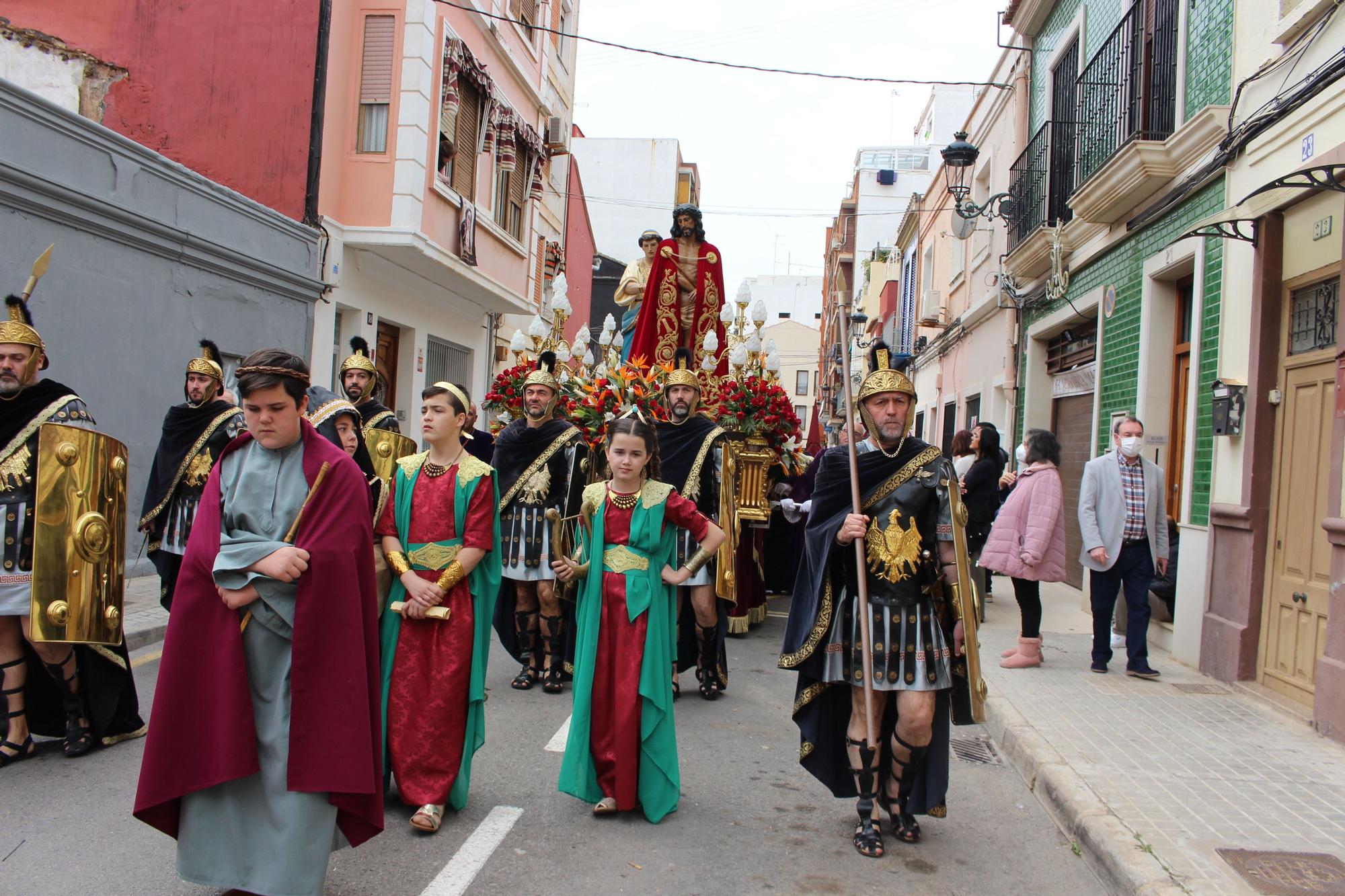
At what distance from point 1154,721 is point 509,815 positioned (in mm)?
4092

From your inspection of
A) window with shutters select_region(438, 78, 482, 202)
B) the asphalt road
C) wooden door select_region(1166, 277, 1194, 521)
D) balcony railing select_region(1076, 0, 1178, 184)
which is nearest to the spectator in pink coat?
wooden door select_region(1166, 277, 1194, 521)

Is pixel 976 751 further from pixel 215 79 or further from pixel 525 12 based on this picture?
pixel 525 12

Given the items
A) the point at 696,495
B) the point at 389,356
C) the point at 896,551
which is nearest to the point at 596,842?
the point at 896,551

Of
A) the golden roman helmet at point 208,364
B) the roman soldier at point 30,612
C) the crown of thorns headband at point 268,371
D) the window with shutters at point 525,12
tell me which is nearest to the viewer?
the crown of thorns headband at point 268,371

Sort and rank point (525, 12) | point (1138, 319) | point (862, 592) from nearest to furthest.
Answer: point (862, 592), point (1138, 319), point (525, 12)

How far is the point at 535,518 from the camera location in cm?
698

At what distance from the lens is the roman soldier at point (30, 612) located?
4707 mm

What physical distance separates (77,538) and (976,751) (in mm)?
4959

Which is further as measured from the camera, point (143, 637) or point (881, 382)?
point (143, 637)

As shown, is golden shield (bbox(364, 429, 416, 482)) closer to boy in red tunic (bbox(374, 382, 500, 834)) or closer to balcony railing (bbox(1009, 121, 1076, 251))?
boy in red tunic (bbox(374, 382, 500, 834))

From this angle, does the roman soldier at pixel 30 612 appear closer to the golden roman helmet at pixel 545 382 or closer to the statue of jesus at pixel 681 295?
the golden roman helmet at pixel 545 382

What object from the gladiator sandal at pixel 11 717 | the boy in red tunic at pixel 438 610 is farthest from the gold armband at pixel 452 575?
the gladiator sandal at pixel 11 717

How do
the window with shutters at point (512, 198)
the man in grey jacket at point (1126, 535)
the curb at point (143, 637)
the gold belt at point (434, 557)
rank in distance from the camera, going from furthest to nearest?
the window with shutters at point (512, 198)
the man in grey jacket at point (1126, 535)
the curb at point (143, 637)
the gold belt at point (434, 557)

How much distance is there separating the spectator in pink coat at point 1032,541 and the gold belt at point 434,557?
5.03 meters
